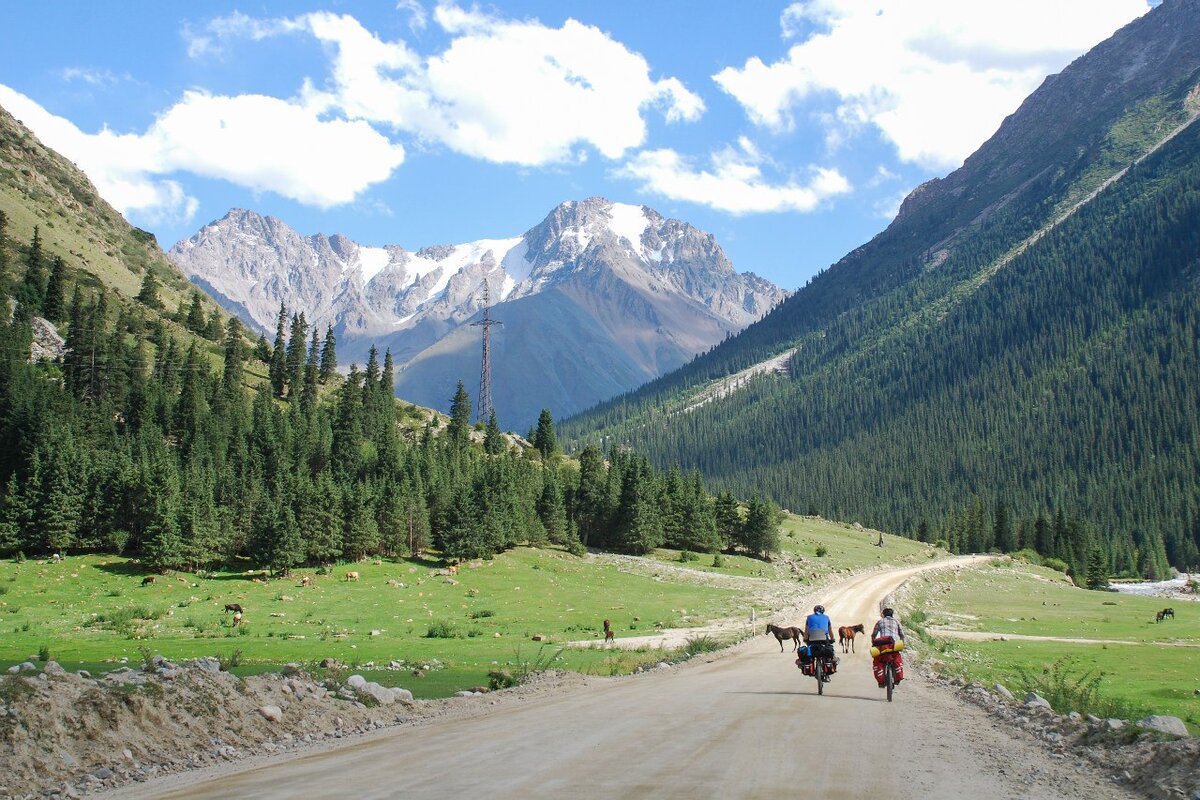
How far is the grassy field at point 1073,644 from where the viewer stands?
27.3m

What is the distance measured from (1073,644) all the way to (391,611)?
41.9m

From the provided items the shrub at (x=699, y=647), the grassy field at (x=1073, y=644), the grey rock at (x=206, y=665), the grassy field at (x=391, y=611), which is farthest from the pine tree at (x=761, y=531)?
the grey rock at (x=206, y=665)

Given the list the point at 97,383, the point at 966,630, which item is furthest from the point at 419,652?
the point at 97,383

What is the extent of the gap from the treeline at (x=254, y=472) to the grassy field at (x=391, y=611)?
147 inches

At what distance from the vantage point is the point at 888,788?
473 inches

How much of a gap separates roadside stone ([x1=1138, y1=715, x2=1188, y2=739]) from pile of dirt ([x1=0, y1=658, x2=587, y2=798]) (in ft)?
49.3

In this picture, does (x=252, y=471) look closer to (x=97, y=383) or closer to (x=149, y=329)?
(x=97, y=383)

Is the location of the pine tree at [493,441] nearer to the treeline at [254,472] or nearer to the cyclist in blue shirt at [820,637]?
the treeline at [254,472]

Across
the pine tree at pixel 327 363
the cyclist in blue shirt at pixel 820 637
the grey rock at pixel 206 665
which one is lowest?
the grey rock at pixel 206 665

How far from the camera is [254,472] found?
93375 mm

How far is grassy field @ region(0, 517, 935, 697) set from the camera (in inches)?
1320

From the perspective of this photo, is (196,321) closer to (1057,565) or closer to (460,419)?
(460,419)

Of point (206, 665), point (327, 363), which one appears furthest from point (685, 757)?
point (327, 363)

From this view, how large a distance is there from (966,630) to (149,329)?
140m
